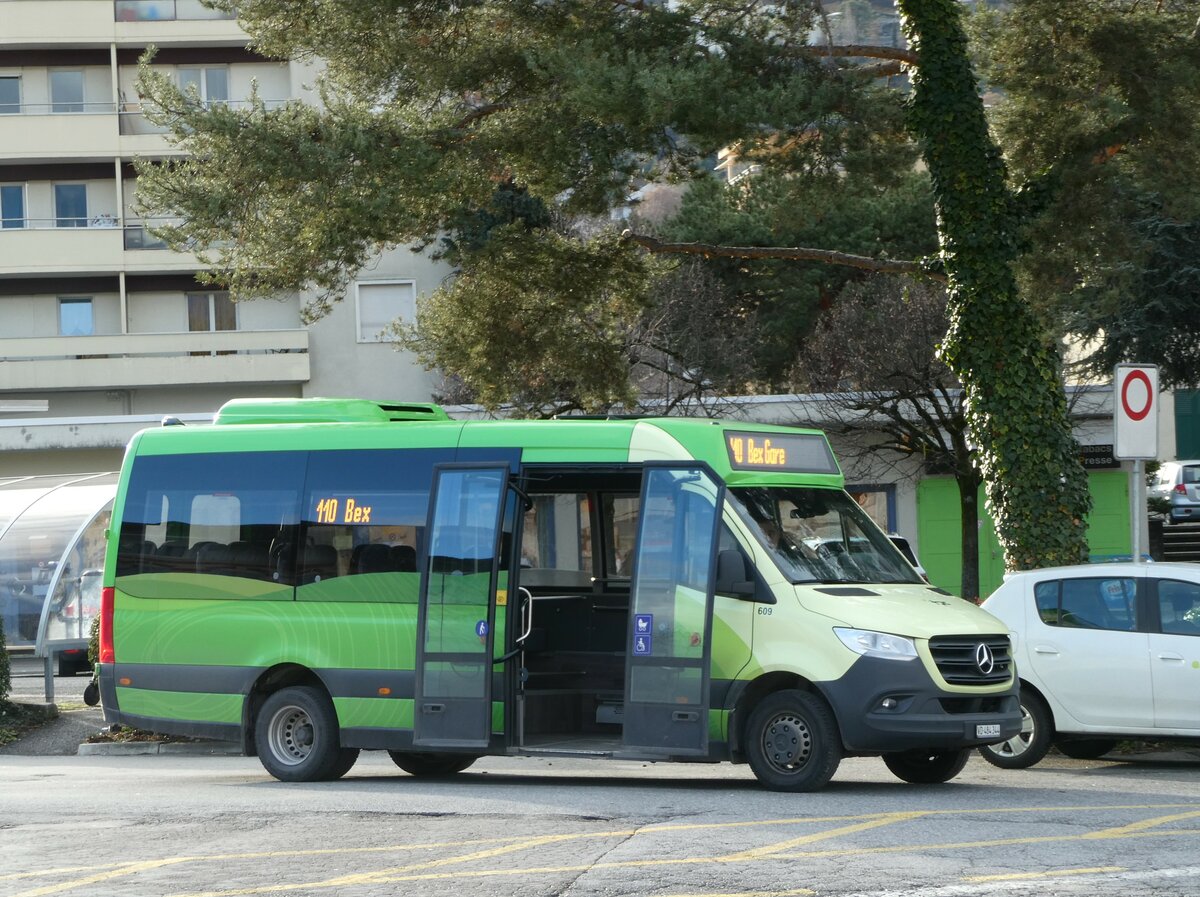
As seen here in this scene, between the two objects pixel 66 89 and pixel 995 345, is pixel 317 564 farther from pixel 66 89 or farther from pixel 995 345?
pixel 66 89

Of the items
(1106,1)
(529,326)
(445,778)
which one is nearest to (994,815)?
(445,778)

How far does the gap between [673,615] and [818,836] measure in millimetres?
3005

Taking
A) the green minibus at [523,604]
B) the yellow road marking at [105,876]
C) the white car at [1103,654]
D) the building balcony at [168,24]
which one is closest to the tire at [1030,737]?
the white car at [1103,654]

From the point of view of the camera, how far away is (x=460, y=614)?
12.7 meters

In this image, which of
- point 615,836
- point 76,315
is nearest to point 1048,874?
point 615,836

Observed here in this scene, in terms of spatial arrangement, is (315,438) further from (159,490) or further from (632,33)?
(632,33)

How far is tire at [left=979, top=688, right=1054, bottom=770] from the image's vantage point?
44.5 feet

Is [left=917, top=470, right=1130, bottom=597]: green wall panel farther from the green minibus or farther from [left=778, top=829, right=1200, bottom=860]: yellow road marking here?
[left=778, top=829, right=1200, bottom=860]: yellow road marking

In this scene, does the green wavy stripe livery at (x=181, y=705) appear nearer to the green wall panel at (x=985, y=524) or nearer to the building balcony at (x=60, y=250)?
the green wall panel at (x=985, y=524)

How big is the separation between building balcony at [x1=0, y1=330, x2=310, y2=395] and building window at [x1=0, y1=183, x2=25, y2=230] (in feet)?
12.3

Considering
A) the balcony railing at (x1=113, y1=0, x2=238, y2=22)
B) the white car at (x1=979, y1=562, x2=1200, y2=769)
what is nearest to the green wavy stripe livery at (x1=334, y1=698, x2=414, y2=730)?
the white car at (x1=979, y1=562, x2=1200, y2=769)

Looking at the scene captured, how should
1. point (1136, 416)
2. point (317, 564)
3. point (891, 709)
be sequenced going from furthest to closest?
1. point (1136, 416)
2. point (317, 564)
3. point (891, 709)

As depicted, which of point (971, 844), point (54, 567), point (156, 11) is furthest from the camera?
point (156, 11)

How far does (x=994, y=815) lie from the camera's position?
10141 mm
